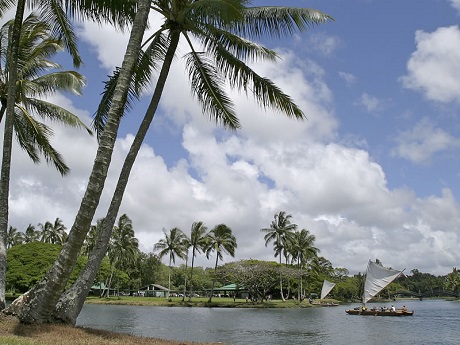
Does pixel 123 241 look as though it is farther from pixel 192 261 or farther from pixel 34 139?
pixel 34 139

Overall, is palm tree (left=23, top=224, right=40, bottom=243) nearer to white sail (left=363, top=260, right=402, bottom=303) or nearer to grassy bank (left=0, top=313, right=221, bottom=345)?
white sail (left=363, top=260, right=402, bottom=303)

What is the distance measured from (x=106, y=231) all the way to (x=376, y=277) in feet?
167

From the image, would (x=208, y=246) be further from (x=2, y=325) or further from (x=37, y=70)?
(x=2, y=325)

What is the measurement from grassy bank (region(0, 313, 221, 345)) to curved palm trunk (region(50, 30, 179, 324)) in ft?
1.91

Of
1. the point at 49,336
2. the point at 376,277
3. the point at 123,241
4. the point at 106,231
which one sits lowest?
the point at 49,336

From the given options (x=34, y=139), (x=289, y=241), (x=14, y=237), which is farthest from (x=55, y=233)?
(x=34, y=139)

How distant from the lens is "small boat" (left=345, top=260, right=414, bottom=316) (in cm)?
5247

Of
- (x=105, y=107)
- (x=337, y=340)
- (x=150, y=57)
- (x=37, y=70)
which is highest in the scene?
(x=37, y=70)

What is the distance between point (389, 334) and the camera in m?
32.0

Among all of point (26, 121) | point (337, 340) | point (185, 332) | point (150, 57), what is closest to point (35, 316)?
point (150, 57)

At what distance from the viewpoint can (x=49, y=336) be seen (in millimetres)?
8922

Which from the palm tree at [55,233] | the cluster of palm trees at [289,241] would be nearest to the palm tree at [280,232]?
Answer: the cluster of palm trees at [289,241]

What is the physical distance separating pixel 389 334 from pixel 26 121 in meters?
27.8

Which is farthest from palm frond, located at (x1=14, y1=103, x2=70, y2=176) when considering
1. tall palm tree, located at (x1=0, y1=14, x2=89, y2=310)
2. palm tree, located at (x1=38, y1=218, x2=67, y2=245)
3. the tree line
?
palm tree, located at (x1=38, y1=218, x2=67, y2=245)
